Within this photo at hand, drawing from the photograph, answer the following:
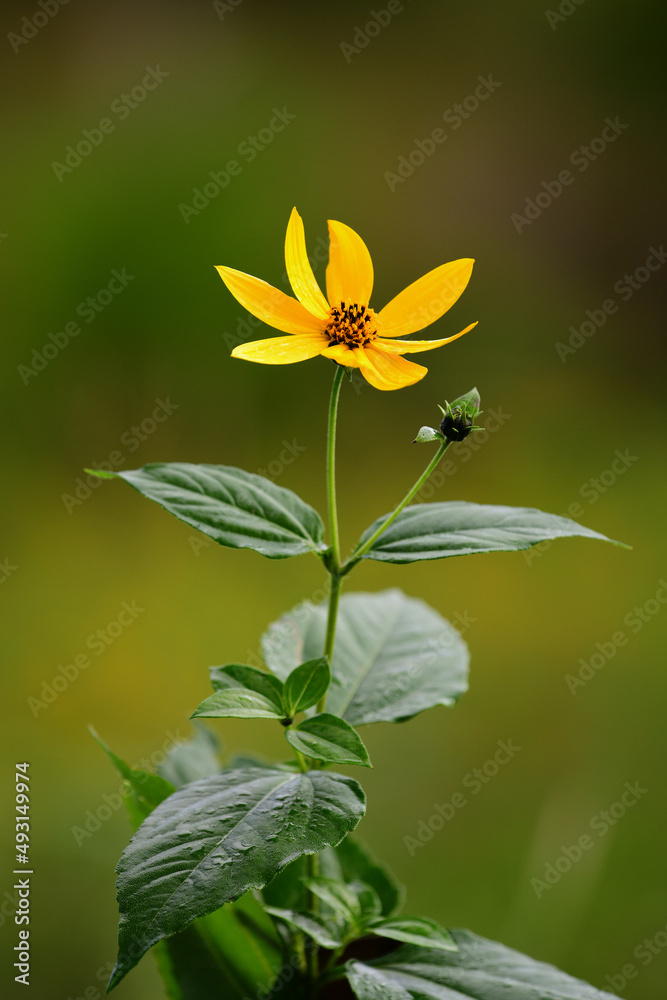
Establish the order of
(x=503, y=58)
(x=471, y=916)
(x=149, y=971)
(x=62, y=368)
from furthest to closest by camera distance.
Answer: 1. (x=503, y=58)
2. (x=62, y=368)
3. (x=471, y=916)
4. (x=149, y=971)

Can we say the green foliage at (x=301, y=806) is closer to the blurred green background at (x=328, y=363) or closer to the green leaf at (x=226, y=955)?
the green leaf at (x=226, y=955)

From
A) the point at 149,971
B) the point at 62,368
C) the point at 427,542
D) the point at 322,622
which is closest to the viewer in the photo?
the point at 427,542

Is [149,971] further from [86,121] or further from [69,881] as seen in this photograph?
[86,121]

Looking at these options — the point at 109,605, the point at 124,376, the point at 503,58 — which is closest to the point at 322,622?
the point at 109,605

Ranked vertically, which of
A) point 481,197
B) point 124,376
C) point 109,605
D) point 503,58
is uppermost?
point 503,58

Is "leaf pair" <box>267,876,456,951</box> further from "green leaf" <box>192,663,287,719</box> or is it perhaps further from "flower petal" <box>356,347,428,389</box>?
"flower petal" <box>356,347,428,389</box>

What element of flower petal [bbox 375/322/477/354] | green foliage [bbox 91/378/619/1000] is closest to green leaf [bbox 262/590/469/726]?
green foliage [bbox 91/378/619/1000]

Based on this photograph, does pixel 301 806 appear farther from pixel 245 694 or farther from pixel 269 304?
pixel 269 304
